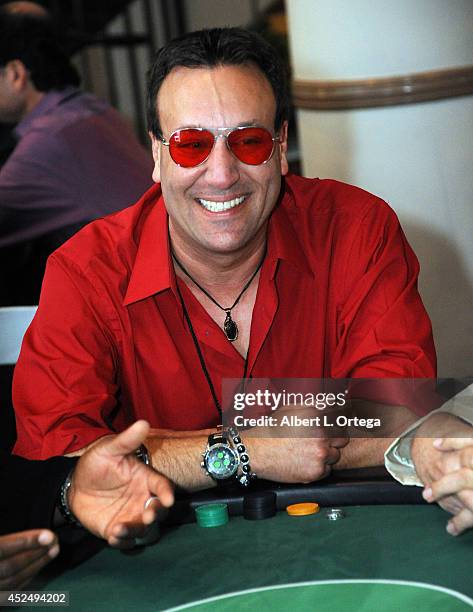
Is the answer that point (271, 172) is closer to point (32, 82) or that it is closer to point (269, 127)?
point (269, 127)

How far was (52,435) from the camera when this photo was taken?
85.2 inches

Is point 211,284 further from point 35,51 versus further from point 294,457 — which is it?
point 35,51

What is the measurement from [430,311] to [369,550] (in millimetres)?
2668

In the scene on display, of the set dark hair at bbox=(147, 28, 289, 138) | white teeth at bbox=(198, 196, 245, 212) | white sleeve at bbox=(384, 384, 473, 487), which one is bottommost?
white sleeve at bbox=(384, 384, 473, 487)

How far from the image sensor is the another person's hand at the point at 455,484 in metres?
1.67

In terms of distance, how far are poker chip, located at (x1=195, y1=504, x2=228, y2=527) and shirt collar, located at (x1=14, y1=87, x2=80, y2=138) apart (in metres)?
2.71

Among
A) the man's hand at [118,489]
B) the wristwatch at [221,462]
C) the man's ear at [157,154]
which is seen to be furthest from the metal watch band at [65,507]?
the man's ear at [157,154]

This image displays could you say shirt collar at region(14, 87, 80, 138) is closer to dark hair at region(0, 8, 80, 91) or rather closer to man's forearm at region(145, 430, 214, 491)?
dark hair at region(0, 8, 80, 91)

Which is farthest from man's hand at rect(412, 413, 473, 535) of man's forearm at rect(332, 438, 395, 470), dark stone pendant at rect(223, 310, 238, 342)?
dark stone pendant at rect(223, 310, 238, 342)

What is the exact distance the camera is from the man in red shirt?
229cm

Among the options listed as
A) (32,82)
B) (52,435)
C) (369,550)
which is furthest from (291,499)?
(32,82)

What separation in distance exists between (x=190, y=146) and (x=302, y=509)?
2.89 ft

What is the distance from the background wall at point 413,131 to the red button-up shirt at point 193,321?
1627 mm

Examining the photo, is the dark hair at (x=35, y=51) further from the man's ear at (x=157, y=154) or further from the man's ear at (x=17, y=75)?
the man's ear at (x=157, y=154)
